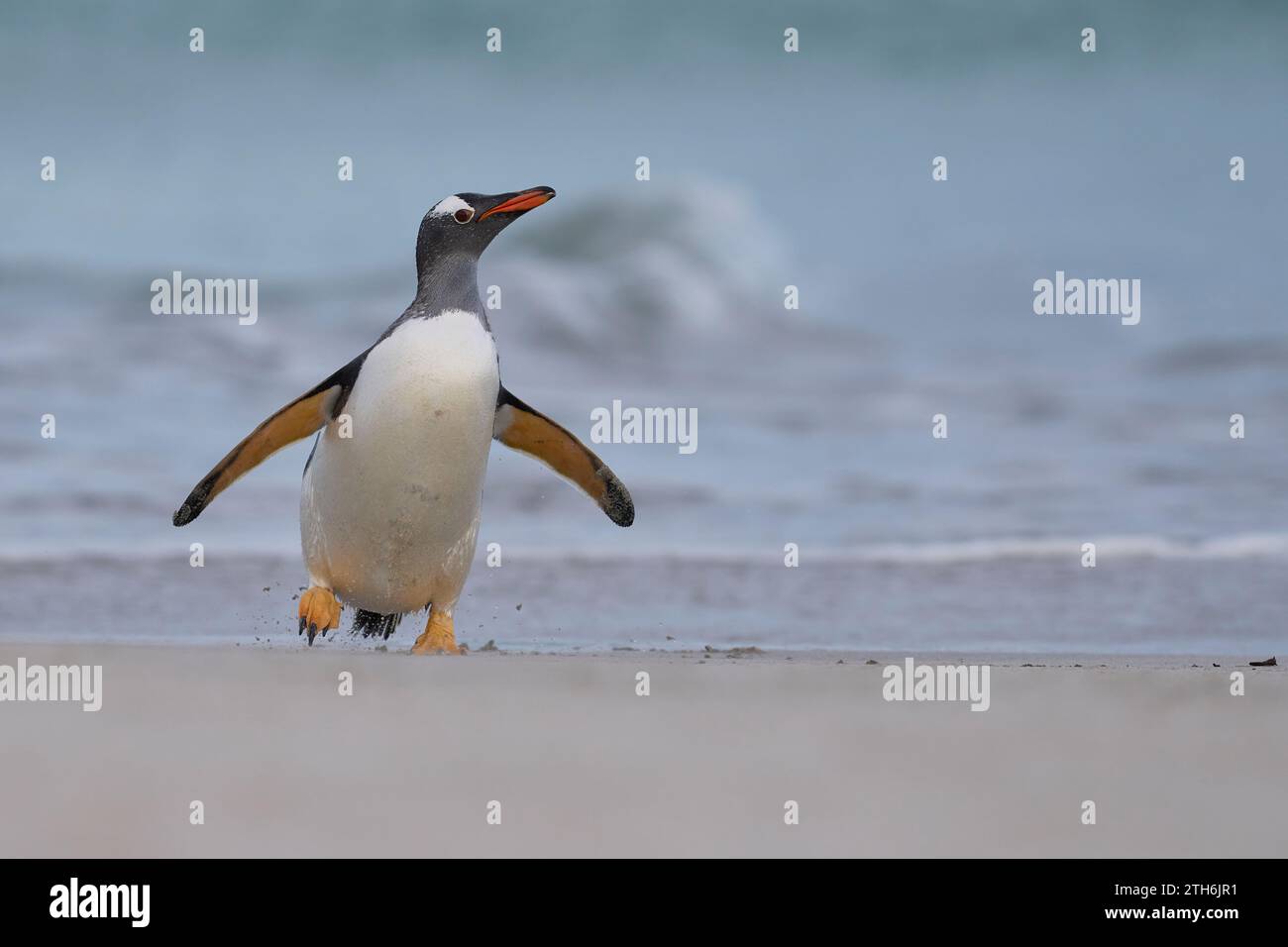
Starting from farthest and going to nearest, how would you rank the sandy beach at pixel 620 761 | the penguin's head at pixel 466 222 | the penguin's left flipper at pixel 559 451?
the penguin's left flipper at pixel 559 451 → the penguin's head at pixel 466 222 → the sandy beach at pixel 620 761

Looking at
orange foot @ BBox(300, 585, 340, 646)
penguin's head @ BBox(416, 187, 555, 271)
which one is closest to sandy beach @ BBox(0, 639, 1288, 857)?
orange foot @ BBox(300, 585, 340, 646)

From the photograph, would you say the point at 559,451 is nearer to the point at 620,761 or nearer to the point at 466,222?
the point at 466,222

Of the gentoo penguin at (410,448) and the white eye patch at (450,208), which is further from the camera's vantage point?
the white eye patch at (450,208)

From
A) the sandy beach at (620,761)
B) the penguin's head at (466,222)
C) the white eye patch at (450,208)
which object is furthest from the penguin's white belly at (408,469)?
→ the sandy beach at (620,761)

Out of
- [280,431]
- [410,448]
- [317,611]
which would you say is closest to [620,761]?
[410,448]

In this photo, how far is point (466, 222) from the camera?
4.57m

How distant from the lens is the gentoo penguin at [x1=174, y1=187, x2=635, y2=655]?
14.4ft

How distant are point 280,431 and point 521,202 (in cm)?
104

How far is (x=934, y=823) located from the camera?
265 centimetres

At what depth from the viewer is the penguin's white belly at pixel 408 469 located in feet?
14.4

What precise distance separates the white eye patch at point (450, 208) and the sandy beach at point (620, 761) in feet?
5.01

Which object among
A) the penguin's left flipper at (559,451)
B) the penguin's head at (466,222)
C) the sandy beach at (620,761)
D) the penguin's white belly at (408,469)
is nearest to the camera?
the sandy beach at (620,761)

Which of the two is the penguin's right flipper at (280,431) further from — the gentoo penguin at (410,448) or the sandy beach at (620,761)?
the sandy beach at (620,761)
